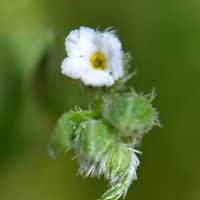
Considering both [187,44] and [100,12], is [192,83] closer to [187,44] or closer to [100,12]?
[187,44]

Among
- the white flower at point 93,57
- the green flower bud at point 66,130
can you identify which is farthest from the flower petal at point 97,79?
the green flower bud at point 66,130

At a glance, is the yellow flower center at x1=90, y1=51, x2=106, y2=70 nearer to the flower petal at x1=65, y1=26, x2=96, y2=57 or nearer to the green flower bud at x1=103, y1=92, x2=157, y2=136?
the flower petal at x1=65, y1=26, x2=96, y2=57

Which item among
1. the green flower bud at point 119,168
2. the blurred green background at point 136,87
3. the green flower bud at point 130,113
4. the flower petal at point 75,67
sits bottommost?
the green flower bud at point 119,168

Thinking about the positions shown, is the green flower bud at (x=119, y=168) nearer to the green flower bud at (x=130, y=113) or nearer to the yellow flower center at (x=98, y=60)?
the green flower bud at (x=130, y=113)

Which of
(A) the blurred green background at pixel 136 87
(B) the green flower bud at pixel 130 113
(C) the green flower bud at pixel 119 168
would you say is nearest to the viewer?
(B) the green flower bud at pixel 130 113

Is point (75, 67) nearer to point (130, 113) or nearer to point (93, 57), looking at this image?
point (93, 57)

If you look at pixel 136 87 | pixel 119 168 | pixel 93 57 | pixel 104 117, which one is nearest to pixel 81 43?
pixel 93 57
